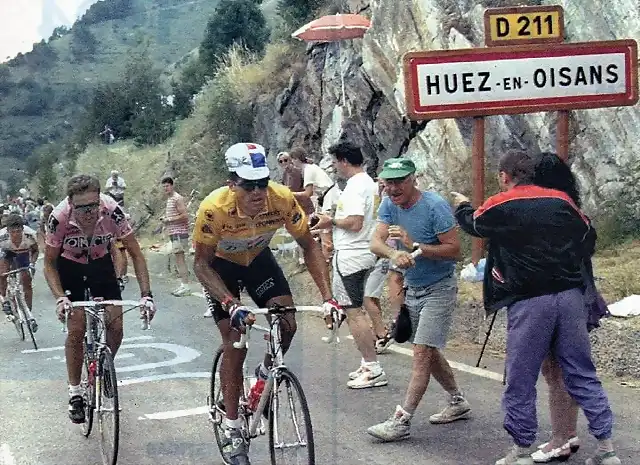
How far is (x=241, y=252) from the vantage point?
580 cm

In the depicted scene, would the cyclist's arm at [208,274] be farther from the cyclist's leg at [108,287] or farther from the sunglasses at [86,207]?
the cyclist's leg at [108,287]

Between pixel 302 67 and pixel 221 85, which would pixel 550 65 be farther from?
pixel 221 85

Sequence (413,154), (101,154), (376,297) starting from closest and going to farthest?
(376,297), (413,154), (101,154)

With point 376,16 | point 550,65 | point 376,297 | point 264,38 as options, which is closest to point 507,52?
point 550,65

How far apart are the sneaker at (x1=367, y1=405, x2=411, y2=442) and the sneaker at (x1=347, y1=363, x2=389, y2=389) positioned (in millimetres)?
1606

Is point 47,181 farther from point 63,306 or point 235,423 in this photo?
point 235,423

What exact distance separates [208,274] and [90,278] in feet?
5.66

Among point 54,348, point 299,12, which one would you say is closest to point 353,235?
→ point 54,348

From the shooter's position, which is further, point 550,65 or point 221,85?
point 221,85

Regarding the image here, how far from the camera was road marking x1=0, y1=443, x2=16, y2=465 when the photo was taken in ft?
21.4

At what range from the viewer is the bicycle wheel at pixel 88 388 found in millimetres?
6570

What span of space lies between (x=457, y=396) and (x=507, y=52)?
386 cm

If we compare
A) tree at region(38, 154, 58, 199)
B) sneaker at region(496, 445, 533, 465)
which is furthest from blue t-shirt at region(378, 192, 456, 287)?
tree at region(38, 154, 58, 199)

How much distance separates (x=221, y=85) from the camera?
28.9 m
